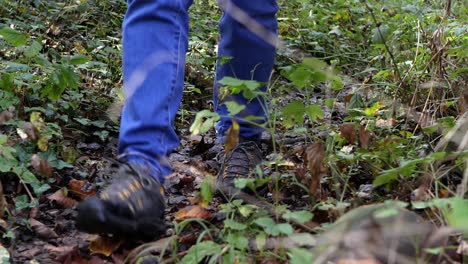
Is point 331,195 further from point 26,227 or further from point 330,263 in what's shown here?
point 26,227

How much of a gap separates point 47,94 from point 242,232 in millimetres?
1369

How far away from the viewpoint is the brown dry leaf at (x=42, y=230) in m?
1.81

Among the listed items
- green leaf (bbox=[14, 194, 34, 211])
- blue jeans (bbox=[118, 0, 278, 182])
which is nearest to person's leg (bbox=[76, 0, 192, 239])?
blue jeans (bbox=[118, 0, 278, 182])

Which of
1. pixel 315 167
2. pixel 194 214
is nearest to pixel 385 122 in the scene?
pixel 315 167

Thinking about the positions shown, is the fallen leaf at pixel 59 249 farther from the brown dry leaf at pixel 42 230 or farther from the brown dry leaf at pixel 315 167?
the brown dry leaf at pixel 315 167

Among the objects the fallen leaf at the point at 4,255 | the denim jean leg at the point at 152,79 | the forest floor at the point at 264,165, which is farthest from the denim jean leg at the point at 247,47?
the fallen leaf at the point at 4,255

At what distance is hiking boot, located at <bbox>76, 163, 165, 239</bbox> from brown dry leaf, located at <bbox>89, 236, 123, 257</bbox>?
0.21 feet

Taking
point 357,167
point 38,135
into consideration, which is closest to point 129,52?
point 38,135

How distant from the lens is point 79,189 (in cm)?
210

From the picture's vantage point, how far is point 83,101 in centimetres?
276

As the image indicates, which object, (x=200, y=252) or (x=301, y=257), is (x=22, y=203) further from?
(x=301, y=257)

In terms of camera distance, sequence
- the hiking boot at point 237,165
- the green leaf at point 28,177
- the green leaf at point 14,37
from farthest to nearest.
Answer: the green leaf at point 14,37 → the hiking boot at point 237,165 → the green leaf at point 28,177

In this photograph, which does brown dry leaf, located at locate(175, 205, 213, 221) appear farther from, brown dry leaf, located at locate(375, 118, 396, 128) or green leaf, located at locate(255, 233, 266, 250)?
brown dry leaf, located at locate(375, 118, 396, 128)

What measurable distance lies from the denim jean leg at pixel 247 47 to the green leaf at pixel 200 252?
0.79 metres
